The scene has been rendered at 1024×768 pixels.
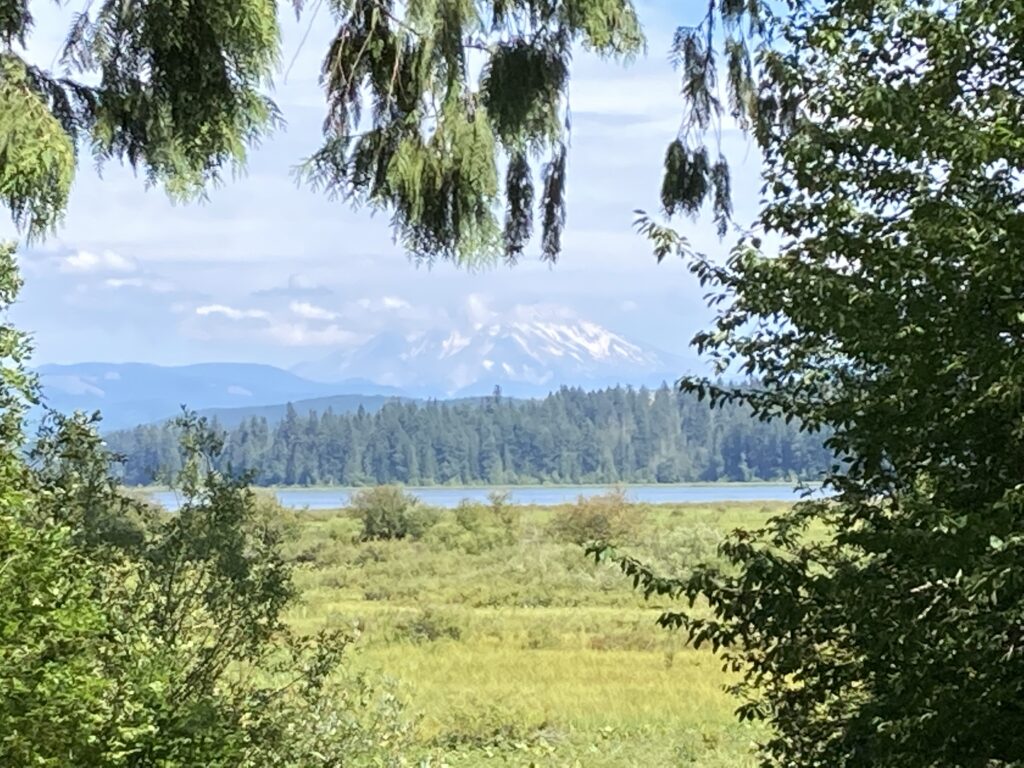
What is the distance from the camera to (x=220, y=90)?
1767 mm

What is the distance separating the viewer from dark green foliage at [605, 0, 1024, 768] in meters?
1.58

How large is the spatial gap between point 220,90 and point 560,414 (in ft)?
86.7

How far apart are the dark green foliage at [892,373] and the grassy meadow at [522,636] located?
575mm

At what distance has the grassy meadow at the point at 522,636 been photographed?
5.52 m

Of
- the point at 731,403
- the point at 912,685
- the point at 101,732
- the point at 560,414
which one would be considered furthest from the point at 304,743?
the point at 560,414

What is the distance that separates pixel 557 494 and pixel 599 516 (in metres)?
9.38

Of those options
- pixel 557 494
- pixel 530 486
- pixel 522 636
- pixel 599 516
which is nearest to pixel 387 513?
pixel 599 516

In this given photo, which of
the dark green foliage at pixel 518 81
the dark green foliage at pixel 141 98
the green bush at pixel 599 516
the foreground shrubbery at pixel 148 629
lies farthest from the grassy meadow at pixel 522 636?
the dark green foliage at pixel 141 98

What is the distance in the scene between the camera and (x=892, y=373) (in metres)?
1.72

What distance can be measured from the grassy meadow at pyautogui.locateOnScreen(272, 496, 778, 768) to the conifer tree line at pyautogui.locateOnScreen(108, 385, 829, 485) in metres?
0.98

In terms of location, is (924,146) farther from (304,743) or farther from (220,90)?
(304,743)

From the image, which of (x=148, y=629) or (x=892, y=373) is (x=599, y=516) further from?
(x=892, y=373)

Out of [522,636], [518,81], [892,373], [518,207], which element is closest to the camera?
[892,373]

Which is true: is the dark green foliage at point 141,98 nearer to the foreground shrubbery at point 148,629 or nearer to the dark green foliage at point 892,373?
the foreground shrubbery at point 148,629
